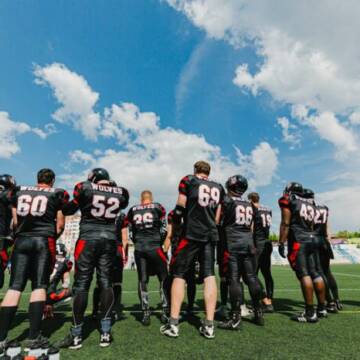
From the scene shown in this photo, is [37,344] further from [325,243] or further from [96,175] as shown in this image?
[325,243]

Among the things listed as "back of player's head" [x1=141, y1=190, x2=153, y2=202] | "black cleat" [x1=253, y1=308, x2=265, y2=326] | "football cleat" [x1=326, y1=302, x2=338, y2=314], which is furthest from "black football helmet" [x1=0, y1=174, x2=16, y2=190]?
"football cleat" [x1=326, y1=302, x2=338, y2=314]

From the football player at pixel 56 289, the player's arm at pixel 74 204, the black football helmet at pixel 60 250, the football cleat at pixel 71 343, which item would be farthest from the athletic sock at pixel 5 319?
the black football helmet at pixel 60 250

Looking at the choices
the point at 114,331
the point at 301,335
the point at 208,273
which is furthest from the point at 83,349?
the point at 301,335

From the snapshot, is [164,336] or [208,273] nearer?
[164,336]

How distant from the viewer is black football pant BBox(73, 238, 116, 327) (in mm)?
3926

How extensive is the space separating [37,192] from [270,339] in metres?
3.70

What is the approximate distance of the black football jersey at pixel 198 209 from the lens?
448 cm

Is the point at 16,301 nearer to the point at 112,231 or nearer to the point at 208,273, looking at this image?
the point at 112,231

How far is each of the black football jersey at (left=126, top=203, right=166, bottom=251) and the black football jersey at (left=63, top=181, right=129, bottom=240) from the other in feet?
4.39

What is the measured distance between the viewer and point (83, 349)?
3617 millimetres

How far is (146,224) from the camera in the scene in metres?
5.66

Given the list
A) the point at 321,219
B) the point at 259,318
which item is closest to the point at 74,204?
the point at 259,318

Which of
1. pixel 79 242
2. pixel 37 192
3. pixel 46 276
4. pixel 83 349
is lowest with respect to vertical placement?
pixel 83 349

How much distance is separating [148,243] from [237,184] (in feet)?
6.48
